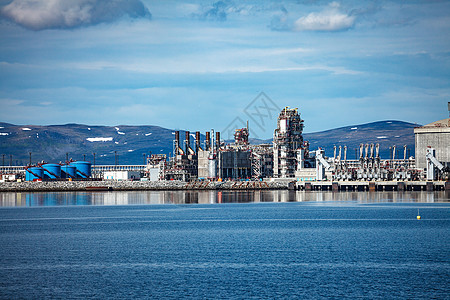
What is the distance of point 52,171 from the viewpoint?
192625 millimetres

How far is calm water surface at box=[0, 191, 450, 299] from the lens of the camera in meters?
38.8

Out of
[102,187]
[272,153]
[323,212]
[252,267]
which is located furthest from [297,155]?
[252,267]

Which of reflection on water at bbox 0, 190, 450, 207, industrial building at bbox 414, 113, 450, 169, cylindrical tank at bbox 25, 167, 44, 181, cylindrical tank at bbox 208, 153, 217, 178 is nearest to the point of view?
reflection on water at bbox 0, 190, 450, 207

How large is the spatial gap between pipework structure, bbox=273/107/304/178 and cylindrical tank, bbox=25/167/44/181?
211 feet

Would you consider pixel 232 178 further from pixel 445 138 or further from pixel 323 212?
pixel 323 212

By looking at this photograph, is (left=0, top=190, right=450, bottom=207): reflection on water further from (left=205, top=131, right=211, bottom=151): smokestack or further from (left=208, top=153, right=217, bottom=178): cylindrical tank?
(left=205, top=131, right=211, bottom=151): smokestack

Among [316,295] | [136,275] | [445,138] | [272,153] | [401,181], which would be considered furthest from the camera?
[272,153]

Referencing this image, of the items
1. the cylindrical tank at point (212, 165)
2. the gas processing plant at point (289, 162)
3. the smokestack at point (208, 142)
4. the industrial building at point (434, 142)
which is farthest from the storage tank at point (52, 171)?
the industrial building at point (434, 142)

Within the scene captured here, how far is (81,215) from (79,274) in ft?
157

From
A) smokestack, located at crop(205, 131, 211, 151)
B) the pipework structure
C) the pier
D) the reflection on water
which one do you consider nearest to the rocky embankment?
the pipework structure

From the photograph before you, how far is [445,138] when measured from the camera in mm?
168750

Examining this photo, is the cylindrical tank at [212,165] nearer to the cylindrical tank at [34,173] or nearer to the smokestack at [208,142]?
the smokestack at [208,142]

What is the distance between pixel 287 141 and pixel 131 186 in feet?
139

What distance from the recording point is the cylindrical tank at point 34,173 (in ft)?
616
